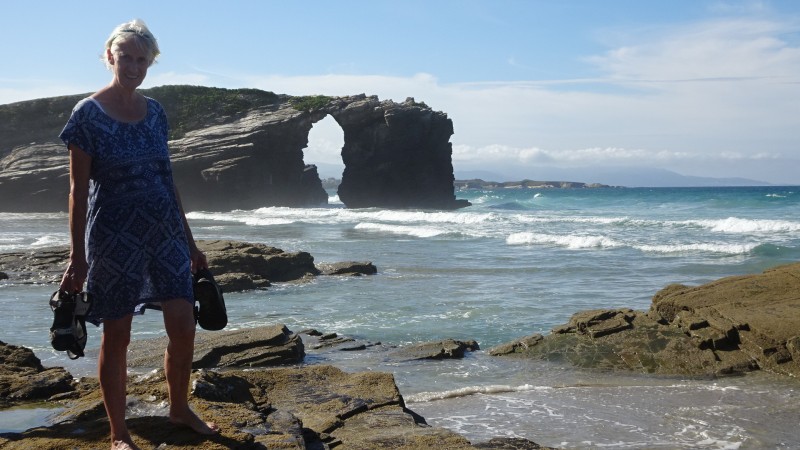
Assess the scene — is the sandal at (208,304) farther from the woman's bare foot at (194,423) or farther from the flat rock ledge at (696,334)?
the flat rock ledge at (696,334)

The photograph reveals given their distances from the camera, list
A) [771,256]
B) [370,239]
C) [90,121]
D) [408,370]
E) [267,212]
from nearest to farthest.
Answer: [90,121] → [408,370] → [771,256] → [370,239] → [267,212]

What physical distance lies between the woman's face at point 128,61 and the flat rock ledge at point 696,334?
20.0ft

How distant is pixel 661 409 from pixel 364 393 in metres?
2.79

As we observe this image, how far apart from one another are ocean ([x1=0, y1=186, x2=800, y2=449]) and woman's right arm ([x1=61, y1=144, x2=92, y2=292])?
319cm

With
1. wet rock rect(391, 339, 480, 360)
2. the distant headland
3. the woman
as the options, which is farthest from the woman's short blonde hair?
the distant headland

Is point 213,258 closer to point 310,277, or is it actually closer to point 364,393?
point 310,277

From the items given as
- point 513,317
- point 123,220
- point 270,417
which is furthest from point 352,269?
point 123,220

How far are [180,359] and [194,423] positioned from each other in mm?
295

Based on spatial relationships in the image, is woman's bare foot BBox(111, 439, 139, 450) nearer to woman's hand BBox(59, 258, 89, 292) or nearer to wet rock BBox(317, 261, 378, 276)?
woman's hand BBox(59, 258, 89, 292)

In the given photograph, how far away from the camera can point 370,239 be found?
1068 inches

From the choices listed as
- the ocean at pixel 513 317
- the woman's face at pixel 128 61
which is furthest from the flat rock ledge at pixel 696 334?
the woman's face at pixel 128 61

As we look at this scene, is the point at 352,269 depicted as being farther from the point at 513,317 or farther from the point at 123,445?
the point at 123,445

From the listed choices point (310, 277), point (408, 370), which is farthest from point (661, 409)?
point (310, 277)

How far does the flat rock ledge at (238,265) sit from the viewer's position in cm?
1571
